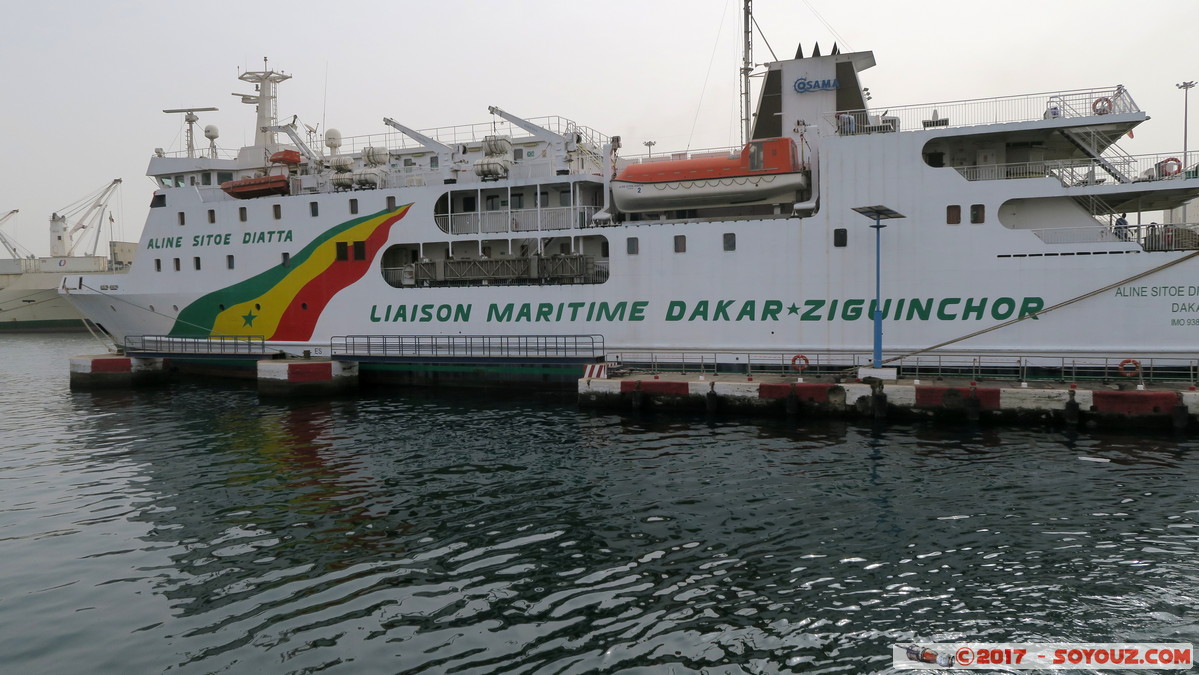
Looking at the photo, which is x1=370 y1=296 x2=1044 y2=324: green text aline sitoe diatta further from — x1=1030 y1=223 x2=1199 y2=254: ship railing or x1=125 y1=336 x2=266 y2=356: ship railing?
x1=125 y1=336 x2=266 y2=356: ship railing

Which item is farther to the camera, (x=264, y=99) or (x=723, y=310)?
(x=264, y=99)

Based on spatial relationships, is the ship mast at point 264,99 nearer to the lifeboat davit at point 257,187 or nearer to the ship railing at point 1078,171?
the lifeboat davit at point 257,187

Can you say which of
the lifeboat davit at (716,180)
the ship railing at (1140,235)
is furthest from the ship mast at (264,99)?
the ship railing at (1140,235)

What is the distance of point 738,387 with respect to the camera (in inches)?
747

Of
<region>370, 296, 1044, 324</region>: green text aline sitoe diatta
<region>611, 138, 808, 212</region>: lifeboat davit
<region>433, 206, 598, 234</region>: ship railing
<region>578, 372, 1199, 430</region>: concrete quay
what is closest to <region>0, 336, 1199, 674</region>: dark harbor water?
<region>578, 372, 1199, 430</region>: concrete quay

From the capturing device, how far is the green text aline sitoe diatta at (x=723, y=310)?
64.5 feet

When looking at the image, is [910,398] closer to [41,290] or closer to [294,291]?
[294,291]

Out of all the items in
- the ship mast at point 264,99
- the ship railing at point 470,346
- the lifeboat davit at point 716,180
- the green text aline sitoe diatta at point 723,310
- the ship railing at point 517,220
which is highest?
the ship mast at point 264,99

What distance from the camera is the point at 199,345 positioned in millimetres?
27359

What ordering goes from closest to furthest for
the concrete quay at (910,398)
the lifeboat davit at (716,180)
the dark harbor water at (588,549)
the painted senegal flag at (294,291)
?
the dark harbor water at (588,549) → the concrete quay at (910,398) → the lifeboat davit at (716,180) → the painted senegal flag at (294,291)

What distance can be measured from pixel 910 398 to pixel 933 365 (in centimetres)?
287

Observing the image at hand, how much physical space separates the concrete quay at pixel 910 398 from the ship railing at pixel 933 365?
77 centimetres

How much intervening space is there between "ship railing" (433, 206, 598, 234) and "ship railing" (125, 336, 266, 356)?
27.1 ft

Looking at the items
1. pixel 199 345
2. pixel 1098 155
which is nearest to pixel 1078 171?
pixel 1098 155
